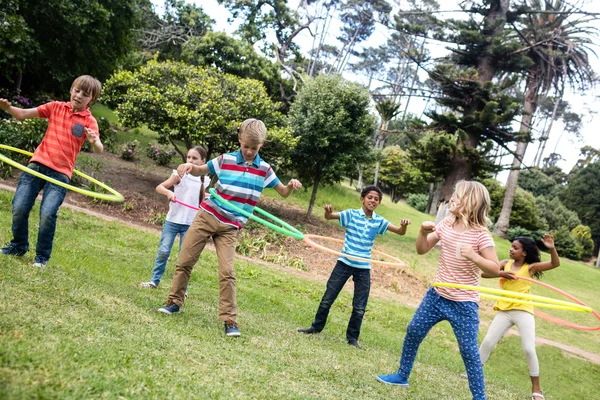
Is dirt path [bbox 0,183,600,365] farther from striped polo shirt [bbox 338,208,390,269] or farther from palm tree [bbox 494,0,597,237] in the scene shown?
palm tree [bbox 494,0,597,237]

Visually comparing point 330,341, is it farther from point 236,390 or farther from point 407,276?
point 407,276

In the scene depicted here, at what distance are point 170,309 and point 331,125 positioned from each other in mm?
11273

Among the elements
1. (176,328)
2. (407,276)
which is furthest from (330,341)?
(407,276)

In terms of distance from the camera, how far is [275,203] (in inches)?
730

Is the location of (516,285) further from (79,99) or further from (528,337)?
(79,99)

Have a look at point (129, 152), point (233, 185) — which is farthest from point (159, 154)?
point (233, 185)

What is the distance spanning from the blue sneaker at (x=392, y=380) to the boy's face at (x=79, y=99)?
3799mm

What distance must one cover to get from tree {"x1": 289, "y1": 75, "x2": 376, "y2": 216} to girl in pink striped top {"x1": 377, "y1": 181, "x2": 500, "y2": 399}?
11.1 m

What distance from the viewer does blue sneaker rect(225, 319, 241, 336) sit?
14.4 ft

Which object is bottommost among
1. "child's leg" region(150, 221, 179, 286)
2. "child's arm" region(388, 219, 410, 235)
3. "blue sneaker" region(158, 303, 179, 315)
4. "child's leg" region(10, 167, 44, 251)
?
"blue sneaker" region(158, 303, 179, 315)

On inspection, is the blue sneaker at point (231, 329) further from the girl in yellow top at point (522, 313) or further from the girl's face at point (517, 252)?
the girl's face at point (517, 252)

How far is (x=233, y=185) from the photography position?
4516 millimetres

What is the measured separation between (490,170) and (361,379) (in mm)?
16390

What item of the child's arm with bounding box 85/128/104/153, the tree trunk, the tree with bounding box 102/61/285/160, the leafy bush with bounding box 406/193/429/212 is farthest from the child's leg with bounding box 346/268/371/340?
the leafy bush with bounding box 406/193/429/212
